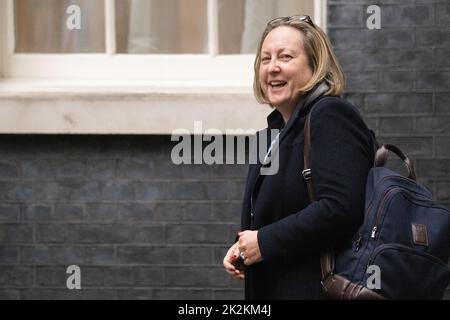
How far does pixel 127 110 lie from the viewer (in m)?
5.37

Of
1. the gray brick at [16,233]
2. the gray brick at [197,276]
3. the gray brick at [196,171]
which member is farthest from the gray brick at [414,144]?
the gray brick at [16,233]

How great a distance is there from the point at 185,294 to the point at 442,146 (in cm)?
172

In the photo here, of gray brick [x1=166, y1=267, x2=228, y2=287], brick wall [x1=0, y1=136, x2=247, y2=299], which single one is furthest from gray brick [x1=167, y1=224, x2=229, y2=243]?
gray brick [x1=166, y1=267, x2=228, y2=287]

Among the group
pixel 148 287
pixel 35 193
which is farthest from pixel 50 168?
pixel 148 287

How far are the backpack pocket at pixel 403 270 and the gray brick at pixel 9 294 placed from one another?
311 centimetres

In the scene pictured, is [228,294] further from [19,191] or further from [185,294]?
[19,191]

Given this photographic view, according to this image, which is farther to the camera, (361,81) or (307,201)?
(361,81)

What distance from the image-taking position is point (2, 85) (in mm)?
5492

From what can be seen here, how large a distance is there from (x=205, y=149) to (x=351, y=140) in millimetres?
2410

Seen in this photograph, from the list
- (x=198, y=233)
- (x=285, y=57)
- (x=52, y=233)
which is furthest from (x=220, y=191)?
(x=285, y=57)

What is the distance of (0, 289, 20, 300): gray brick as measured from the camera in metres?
5.52

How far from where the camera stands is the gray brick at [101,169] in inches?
215
